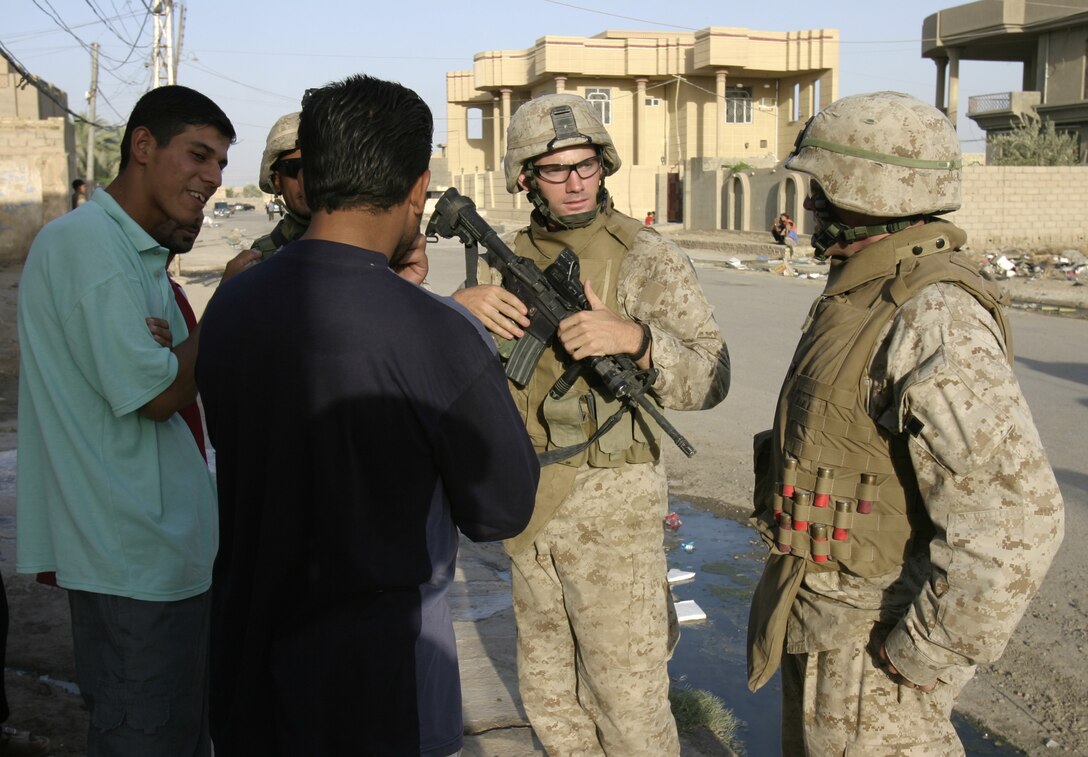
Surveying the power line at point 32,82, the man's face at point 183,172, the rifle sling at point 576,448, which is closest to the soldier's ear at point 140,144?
the man's face at point 183,172

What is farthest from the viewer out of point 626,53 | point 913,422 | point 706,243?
point 626,53

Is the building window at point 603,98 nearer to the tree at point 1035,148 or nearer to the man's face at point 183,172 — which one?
the tree at point 1035,148

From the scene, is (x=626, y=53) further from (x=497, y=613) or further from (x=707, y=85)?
(x=497, y=613)

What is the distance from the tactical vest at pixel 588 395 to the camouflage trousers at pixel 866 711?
740mm

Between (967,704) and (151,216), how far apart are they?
3031 mm

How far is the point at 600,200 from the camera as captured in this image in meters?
2.83

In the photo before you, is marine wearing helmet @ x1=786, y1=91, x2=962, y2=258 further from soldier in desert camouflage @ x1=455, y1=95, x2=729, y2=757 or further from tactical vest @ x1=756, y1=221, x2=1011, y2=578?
soldier in desert camouflage @ x1=455, y1=95, x2=729, y2=757

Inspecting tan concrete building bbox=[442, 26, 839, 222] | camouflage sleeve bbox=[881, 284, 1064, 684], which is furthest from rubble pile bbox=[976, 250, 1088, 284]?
tan concrete building bbox=[442, 26, 839, 222]

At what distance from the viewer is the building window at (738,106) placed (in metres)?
44.4

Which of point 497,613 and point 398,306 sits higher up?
point 398,306

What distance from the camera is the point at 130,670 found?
6.85 feet

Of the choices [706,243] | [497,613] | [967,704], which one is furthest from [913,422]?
[706,243]

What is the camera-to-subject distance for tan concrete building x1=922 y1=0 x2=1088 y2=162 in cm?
3319

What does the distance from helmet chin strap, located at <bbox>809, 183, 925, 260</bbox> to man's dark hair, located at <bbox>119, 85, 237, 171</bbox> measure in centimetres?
147
